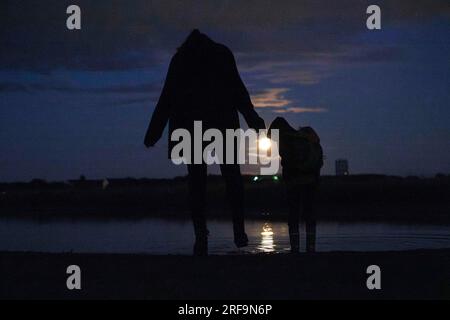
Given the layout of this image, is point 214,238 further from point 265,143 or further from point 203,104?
point 203,104

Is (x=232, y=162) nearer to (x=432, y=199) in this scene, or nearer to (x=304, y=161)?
(x=304, y=161)

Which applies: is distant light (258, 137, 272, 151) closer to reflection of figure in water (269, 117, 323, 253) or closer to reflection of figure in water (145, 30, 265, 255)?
reflection of figure in water (269, 117, 323, 253)

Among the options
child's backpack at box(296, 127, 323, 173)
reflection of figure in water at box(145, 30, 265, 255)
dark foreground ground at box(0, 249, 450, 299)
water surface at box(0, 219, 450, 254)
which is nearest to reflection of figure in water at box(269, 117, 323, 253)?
child's backpack at box(296, 127, 323, 173)

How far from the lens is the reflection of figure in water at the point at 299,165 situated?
12.2 metres

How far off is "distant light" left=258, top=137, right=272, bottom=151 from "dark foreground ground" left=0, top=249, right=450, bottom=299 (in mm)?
1978

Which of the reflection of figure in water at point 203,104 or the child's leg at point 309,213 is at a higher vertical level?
the reflection of figure in water at point 203,104

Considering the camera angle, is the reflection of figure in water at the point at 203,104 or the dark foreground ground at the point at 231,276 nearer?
the dark foreground ground at the point at 231,276

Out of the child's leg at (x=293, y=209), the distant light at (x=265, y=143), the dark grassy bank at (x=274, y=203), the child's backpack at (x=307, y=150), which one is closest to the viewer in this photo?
the distant light at (x=265, y=143)

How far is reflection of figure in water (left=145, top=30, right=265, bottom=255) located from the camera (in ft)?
36.8

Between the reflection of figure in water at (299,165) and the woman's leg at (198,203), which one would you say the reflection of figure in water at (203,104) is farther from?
the reflection of figure in water at (299,165)

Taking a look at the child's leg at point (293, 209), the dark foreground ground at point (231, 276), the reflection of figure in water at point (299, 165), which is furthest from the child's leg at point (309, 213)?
the dark foreground ground at point (231, 276)

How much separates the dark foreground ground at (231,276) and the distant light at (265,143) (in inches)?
77.9

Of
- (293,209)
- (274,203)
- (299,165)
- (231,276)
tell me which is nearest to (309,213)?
(293,209)

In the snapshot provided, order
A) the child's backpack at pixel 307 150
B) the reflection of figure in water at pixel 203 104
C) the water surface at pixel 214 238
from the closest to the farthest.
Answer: the reflection of figure in water at pixel 203 104
the child's backpack at pixel 307 150
the water surface at pixel 214 238
